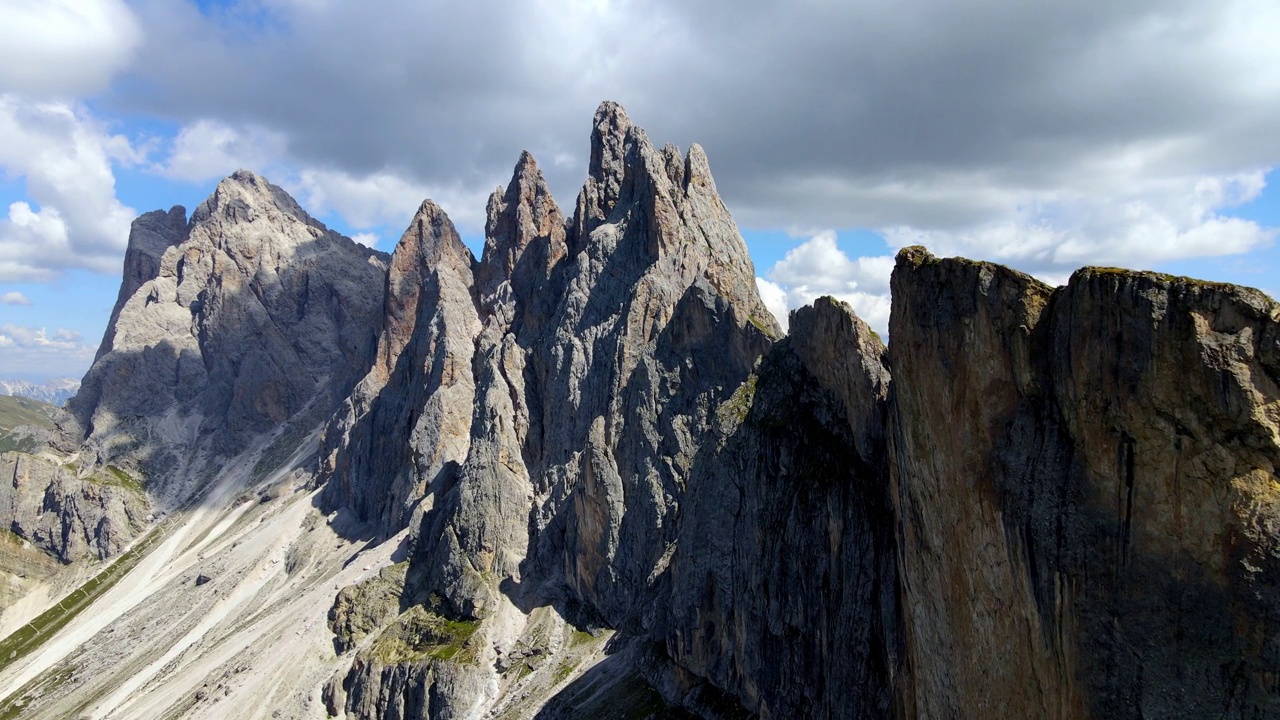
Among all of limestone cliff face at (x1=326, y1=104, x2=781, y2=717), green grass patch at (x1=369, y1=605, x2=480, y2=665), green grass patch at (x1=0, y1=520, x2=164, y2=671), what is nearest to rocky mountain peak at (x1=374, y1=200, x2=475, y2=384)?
limestone cliff face at (x1=326, y1=104, x2=781, y2=717)

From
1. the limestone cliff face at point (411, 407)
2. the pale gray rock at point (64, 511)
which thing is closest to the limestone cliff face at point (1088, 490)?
the limestone cliff face at point (411, 407)

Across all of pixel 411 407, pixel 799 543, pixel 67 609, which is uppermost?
pixel 411 407

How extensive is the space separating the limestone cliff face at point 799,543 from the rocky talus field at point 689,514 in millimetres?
259

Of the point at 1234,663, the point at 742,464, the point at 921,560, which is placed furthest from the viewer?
the point at 742,464

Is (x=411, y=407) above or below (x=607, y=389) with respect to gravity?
below

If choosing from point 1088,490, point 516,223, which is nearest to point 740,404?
point 1088,490

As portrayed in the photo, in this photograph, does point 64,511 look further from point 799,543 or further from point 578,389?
point 799,543

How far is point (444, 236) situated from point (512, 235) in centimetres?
3909

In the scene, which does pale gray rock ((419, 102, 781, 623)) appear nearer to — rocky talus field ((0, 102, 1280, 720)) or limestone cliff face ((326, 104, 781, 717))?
limestone cliff face ((326, 104, 781, 717))

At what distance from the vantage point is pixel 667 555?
3250 inches

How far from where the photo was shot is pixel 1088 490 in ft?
88.2

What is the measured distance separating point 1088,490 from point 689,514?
41.7m

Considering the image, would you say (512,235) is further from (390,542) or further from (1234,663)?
(1234,663)

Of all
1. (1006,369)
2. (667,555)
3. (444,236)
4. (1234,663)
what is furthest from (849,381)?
(444,236)
